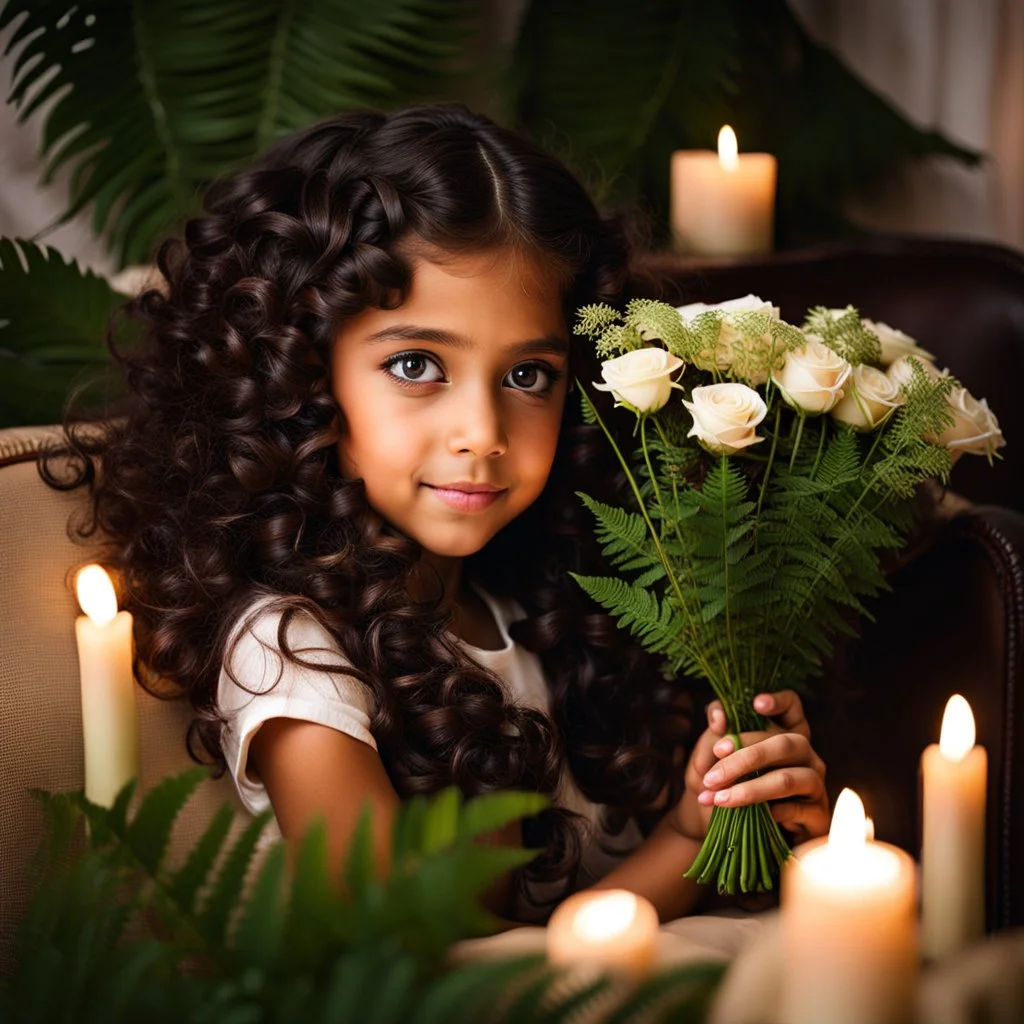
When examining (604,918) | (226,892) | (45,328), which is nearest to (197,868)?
(226,892)

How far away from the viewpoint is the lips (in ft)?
4.21

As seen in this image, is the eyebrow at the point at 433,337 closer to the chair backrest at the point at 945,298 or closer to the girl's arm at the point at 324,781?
the girl's arm at the point at 324,781

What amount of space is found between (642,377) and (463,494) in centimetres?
30

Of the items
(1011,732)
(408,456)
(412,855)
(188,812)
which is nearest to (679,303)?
(408,456)

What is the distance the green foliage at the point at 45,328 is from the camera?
5.43ft

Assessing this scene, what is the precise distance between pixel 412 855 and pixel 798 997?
24cm

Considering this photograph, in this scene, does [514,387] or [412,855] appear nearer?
[412,855]

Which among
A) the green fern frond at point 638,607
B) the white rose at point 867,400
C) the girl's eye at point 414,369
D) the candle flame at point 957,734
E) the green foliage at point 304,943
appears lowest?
the green foliage at point 304,943

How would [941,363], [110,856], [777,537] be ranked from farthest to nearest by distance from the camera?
[941,363], [777,537], [110,856]

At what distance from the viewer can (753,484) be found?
3.93ft

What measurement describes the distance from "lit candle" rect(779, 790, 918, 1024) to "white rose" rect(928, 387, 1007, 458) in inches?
22.7

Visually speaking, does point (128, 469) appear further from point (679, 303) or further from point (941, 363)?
point (941, 363)

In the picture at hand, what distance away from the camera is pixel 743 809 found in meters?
1.17

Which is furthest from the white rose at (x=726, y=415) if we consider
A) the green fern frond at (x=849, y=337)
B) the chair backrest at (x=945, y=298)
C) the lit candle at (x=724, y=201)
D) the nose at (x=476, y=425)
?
the lit candle at (x=724, y=201)
